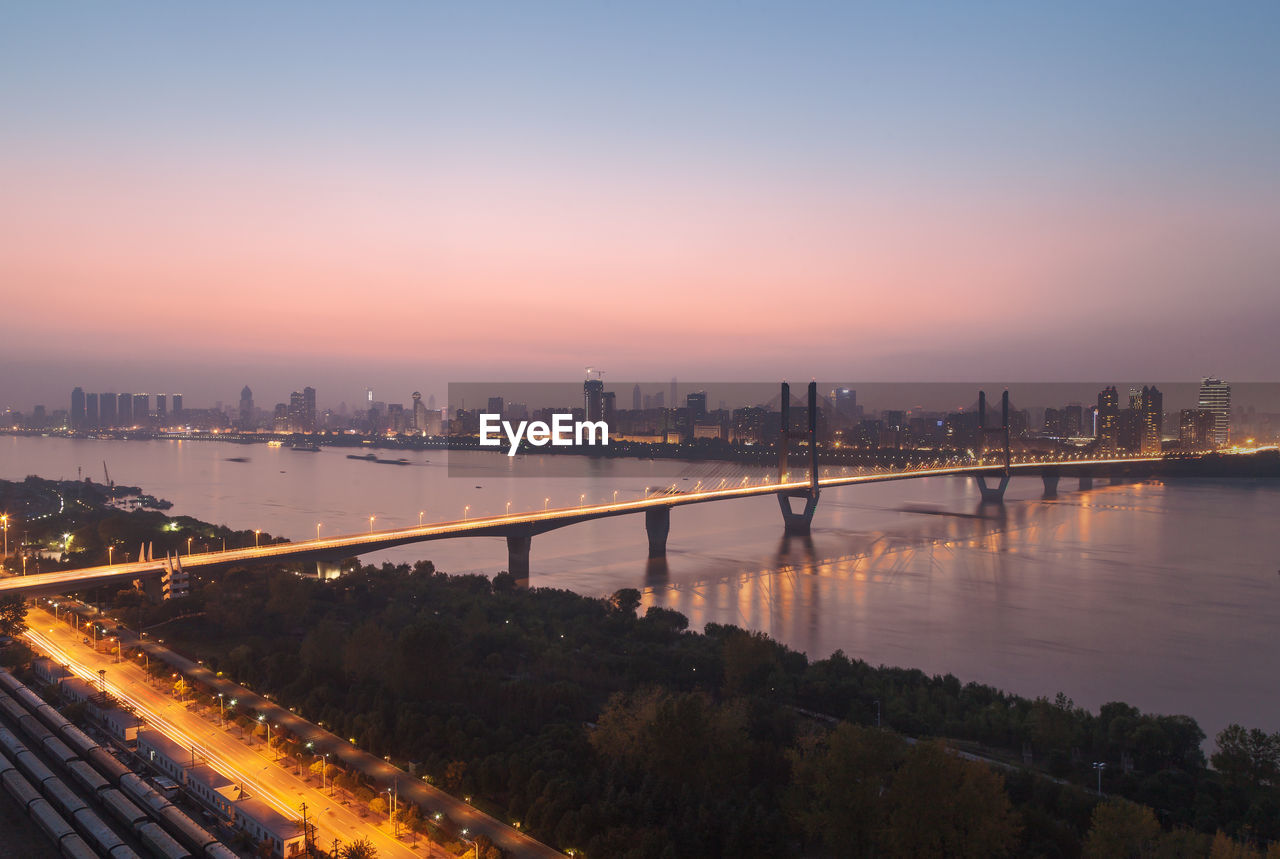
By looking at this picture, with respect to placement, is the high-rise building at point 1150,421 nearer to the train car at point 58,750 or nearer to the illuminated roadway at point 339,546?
the illuminated roadway at point 339,546

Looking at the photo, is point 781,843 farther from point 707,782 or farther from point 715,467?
point 715,467

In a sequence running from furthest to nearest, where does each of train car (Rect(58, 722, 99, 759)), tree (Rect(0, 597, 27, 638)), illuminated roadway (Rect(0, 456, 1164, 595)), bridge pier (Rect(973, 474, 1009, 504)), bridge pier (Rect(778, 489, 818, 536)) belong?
bridge pier (Rect(973, 474, 1009, 504)) → bridge pier (Rect(778, 489, 818, 536)) → illuminated roadway (Rect(0, 456, 1164, 595)) → tree (Rect(0, 597, 27, 638)) → train car (Rect(58, 722, 99, 759))

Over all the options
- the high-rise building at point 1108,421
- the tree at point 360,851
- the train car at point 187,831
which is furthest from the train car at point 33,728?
the high-rise building at point 1108,421

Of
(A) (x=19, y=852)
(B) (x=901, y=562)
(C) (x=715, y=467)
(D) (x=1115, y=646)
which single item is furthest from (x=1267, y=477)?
(A) (x=19, y=852)

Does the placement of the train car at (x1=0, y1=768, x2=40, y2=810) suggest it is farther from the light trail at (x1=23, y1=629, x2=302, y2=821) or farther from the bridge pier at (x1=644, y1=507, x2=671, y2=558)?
the bridge pier at (x1=644, y1=507, x2=671, y2=558)

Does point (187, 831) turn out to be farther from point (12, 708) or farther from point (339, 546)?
point (339, 546)

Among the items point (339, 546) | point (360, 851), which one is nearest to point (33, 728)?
point (360, 851)

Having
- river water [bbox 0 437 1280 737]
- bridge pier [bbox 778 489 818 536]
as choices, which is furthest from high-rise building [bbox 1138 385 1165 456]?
bridge pier [bbox 778 489 818 536]
